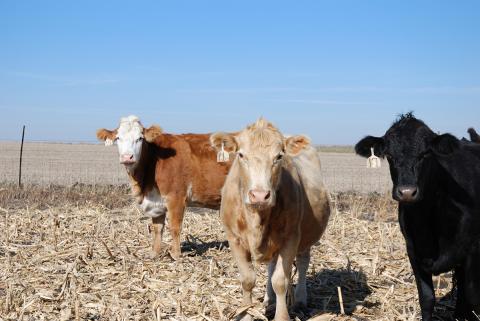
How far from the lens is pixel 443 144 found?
5.54m

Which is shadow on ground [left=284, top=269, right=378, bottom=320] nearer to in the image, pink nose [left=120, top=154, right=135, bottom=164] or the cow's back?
the cow's back

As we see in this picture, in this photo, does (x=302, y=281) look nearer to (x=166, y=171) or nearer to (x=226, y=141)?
(x=226, y=141)

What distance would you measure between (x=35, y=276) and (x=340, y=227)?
5.92 meters

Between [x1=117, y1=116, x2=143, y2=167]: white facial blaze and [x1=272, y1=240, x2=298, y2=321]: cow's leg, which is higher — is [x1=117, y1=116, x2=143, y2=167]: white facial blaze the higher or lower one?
the higher one

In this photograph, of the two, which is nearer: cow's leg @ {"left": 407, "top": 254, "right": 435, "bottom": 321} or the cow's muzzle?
the cow's muzzle

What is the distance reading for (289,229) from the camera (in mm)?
5770

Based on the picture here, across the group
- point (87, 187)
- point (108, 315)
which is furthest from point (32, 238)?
point (87, 187)

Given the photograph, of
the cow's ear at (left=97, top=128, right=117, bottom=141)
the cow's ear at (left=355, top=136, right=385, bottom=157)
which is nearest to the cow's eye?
the cow's ear at (left=355, top=136, right=385, bottom=157)

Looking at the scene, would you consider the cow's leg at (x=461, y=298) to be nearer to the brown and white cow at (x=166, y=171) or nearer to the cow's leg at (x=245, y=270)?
the cow's leg at (x=245, y=270)

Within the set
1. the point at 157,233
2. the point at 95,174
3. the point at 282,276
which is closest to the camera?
the point at 282,276

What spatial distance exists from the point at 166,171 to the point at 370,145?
511 cm

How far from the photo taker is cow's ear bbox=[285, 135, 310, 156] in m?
5.79

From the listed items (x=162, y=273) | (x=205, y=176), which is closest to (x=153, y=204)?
(x=205, y=176)

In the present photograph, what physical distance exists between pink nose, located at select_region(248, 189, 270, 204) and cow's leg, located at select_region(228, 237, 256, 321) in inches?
40.0
